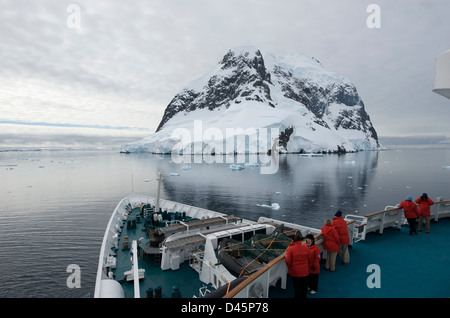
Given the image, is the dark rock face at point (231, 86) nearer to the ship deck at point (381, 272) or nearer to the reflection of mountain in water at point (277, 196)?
the reflection of mountain in water at point (277, 196)

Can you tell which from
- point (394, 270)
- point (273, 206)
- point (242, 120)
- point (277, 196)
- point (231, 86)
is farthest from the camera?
point (231, 86)

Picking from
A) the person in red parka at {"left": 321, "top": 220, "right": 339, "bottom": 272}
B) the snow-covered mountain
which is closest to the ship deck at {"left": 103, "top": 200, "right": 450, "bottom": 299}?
the person in red parka at {"left": 321, "top": 220, "right": 339, "bottom": 272}

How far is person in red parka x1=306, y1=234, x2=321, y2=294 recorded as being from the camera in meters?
5.15

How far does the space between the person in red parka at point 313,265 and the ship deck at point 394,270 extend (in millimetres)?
201

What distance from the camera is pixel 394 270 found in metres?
6.68

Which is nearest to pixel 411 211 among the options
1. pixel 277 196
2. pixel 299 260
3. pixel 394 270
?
pixel 394 270

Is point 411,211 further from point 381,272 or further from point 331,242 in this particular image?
point 331,242

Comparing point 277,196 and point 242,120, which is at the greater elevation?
point 242,120

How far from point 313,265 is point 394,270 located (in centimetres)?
310

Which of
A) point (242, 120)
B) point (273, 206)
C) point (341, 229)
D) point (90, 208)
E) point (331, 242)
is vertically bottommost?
point (90, 208)

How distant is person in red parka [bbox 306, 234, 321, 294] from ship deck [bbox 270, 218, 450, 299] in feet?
0.66

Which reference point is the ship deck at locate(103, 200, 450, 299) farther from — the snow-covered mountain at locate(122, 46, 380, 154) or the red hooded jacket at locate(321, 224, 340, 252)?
the snow-covered mountain at locate(122, 46, 380, 154)

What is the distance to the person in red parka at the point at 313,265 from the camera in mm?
5150
